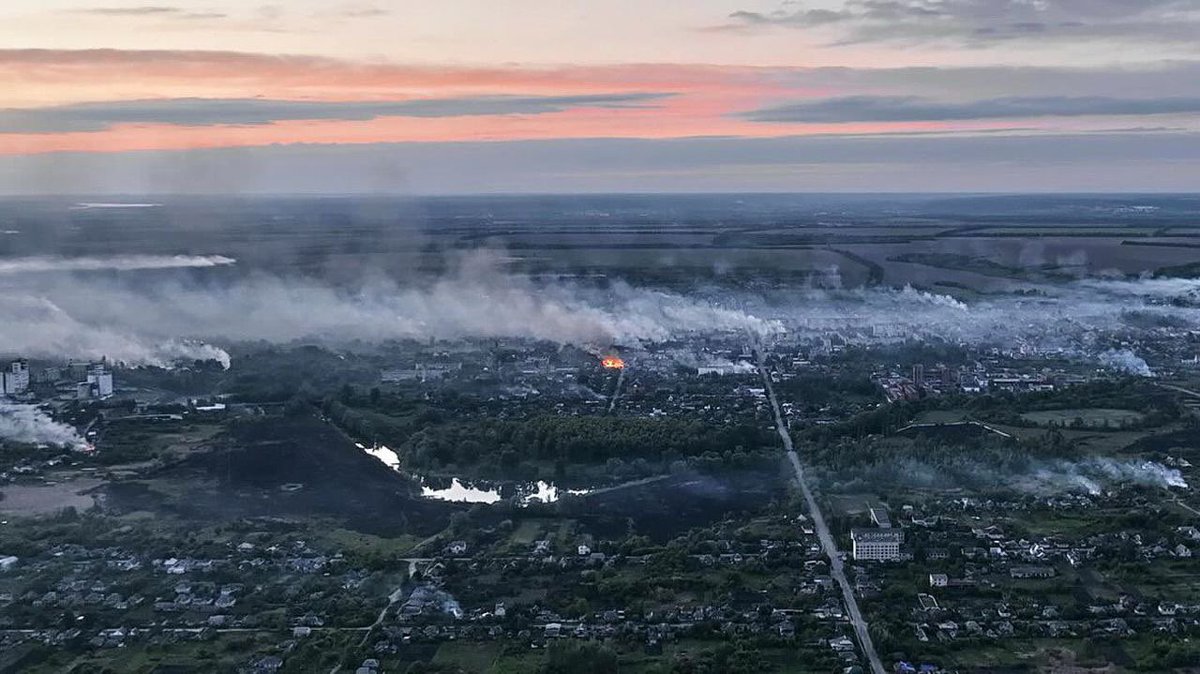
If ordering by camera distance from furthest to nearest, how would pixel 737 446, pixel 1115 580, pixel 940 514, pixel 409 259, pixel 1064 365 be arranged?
pixel 409 259 < pixel 1064 365 < pixel 737 446 < pixel 940 514 < pixel 1115 580

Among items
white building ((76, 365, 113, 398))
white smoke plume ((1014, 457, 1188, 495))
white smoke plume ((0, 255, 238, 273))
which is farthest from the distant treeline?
white smoke plume ((0, 255, 238, 273))

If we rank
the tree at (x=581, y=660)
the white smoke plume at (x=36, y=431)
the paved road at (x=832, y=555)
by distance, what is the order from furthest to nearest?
the white smoke plume at (x=36, y=431) → the paved road at (x=832, y=555) → the tree at (x=581, y=660)

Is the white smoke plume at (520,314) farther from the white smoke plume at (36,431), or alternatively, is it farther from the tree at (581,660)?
the tree at (581,660)

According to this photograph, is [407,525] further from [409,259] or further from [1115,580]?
[409,259]

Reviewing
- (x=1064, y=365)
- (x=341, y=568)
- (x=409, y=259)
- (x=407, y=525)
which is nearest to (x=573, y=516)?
(x=407, y=525)

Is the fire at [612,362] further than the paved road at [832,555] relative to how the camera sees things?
Yes

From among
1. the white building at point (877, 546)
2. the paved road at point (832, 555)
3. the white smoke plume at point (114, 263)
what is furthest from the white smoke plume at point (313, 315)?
the white building at point (877, 546)

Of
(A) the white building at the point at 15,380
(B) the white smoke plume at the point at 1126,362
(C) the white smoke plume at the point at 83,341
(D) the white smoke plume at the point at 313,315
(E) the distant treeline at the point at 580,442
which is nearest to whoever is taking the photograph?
(E) the distant treeline at the point at 580,442
